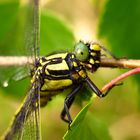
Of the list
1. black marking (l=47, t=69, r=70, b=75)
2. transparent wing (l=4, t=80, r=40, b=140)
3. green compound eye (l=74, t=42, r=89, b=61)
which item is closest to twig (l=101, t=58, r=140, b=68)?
green compound eye (l=74, t=42, r=89, b=61)

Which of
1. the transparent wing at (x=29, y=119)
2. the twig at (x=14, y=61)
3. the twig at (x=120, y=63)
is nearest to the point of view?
the twig at (x=120, y=63)

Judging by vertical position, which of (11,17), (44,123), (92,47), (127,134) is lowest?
(127,134)

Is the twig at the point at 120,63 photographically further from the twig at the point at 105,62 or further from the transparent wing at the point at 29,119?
the transparent wing at the point at 29,119

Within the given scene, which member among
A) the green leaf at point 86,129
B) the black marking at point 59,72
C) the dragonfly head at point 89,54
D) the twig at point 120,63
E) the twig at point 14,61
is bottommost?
the green leaf at point 86,129

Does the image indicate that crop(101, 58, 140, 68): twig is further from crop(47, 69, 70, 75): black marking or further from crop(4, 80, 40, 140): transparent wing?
crop(4, 80, 40, 140): transparent wing

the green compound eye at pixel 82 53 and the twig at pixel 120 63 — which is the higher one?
the green compound eye at pixel 82 53

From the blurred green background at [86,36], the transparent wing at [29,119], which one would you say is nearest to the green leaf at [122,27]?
the blurred green background at [86,36]

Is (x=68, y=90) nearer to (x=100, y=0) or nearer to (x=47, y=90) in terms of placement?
(x=47, y=90)

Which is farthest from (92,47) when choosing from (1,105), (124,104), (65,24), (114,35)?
(1,105)
